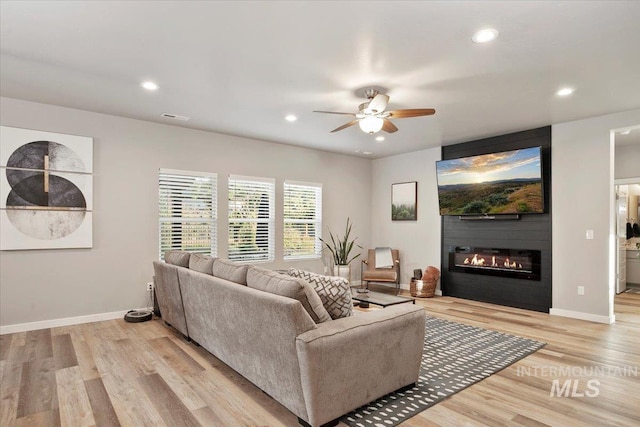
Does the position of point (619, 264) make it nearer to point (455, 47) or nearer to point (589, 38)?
point (589, 38)

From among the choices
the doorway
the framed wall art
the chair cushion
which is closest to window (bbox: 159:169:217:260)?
the chair cushion

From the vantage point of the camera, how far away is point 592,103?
4.26 m

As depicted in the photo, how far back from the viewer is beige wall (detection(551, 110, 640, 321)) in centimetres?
472

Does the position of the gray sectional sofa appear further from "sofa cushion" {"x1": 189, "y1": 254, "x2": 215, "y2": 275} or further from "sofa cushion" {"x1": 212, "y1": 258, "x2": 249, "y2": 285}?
"sofa cushion" {"x1": 189, "y1": 254, "x2": 215, "y2": 275}

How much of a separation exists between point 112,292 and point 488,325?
493 cm

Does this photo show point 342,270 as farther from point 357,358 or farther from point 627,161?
point 627,161

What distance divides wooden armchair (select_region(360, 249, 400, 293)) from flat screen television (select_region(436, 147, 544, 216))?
1.34 m

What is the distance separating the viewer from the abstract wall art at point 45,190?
4.18 meters

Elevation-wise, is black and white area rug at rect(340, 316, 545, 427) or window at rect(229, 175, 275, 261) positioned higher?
window at rect(229, 175, 275, 261)

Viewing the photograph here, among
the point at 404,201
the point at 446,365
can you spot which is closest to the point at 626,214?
the point at 404,201

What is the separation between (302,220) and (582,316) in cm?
452

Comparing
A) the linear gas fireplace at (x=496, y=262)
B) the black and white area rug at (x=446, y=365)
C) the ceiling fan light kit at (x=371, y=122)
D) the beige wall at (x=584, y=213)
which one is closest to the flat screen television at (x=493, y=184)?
the beige wall at (x=584, y=213)

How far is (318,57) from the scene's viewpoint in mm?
3133

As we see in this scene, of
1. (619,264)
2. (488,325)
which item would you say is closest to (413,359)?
(488,325)
